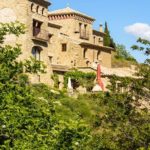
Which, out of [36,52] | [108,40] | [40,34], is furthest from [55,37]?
[108,40]

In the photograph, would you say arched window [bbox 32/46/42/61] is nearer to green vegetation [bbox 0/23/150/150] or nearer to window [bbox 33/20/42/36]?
window [bbox 33/20/42/36]

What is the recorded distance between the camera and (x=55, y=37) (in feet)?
207

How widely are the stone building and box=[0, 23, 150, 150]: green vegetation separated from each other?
29.5 meters

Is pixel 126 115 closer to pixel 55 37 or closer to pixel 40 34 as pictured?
pixel 40 34

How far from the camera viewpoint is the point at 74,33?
69250 mm

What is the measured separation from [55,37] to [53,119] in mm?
45796

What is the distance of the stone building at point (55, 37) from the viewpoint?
175 feet

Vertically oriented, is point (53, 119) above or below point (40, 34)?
below

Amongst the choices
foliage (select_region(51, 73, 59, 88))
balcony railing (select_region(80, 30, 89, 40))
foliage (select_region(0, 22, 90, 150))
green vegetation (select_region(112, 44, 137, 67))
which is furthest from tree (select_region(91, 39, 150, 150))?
green vegetation (select_region(112, 44, 137, 67))

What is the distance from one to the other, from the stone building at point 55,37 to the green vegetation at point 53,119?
29.5m

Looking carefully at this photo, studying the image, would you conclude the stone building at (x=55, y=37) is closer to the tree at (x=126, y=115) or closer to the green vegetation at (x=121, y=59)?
the green vegetation at (x=121, y=59)

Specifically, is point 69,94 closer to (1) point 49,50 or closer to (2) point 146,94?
(1) point 49,50

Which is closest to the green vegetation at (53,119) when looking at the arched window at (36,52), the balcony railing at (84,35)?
the arched window at (36,52)

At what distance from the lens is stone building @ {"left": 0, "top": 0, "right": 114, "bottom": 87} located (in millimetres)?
53250
